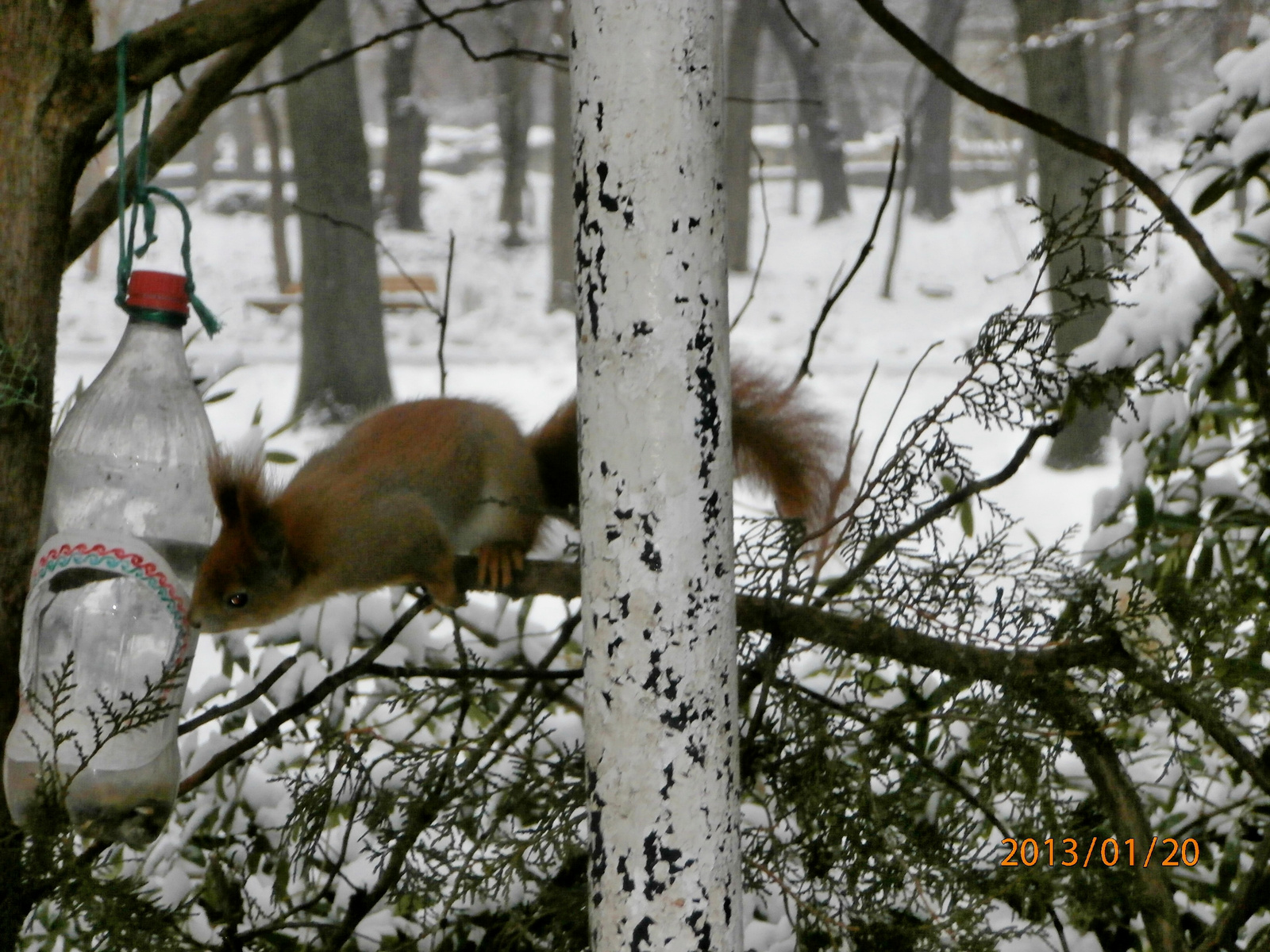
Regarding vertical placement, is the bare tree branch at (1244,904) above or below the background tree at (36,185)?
below

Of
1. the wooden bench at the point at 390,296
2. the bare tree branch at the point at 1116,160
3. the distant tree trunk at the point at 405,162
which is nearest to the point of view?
the bare tree branch at the point at 1116,160

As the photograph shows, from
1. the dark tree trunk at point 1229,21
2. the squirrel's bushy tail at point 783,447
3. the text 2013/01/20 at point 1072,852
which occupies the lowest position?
the text 2013/01/20 at point 1072,852

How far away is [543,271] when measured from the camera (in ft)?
29.9

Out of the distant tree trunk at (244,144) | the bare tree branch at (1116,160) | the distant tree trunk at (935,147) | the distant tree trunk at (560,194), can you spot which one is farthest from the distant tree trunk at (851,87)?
the bare tree branch at (1116,160)

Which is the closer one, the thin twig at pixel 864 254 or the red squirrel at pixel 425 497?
the thin twig at pixel 864 254

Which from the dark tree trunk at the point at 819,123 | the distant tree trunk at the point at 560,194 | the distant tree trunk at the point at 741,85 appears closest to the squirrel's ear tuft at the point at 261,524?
the distant tree trunk at the point at 560,194

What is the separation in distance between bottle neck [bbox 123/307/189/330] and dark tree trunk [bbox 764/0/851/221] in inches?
339

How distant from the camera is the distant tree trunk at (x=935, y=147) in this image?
8.45 m

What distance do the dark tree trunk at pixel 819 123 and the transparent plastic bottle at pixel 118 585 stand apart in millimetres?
8539

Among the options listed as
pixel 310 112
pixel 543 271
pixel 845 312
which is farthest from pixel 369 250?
pixel 543 271

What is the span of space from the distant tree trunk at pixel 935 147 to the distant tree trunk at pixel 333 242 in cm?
477

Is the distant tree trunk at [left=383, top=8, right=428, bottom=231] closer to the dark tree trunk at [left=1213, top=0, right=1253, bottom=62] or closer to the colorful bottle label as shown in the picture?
the dark tree trunk at [left=1213, top=0, right=1253, bottom=62]

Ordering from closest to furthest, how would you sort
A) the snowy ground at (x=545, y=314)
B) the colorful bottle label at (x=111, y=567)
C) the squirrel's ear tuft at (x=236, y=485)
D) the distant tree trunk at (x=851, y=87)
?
the colorful bottle label at (x=111, y=567) < the squirrel's ear tuft at (x=236, y=485) < the snowy ground at (x=545, y=314) < the distant tree trunk at (x=851, y=87)

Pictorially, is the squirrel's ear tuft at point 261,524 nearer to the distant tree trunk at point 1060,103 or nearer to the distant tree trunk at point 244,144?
the distant tree trunk at point 1060,103
